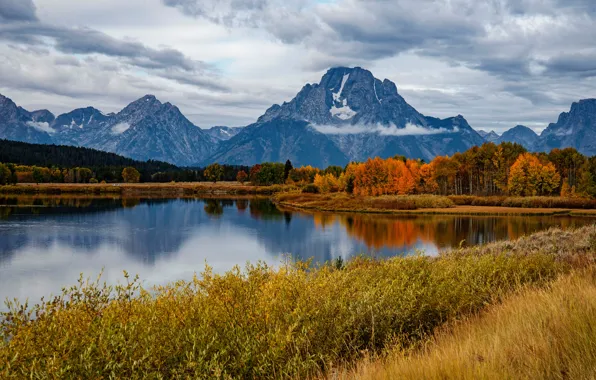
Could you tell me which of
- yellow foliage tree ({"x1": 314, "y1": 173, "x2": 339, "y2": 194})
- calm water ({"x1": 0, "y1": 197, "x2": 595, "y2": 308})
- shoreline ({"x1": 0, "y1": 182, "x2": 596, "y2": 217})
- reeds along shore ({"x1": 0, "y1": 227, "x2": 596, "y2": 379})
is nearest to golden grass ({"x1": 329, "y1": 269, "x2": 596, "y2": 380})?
reeds along shore ({"x1": 0, "y1": 227, "x2": 596, "y2": 379})

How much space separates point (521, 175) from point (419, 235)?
65.2m

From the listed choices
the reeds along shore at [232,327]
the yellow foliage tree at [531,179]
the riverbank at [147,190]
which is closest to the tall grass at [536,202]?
the yellow foliage tree at [531,179]

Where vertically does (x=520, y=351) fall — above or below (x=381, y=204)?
above

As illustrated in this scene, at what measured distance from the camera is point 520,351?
7.27 meters

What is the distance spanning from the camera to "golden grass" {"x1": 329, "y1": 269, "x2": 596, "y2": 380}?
20.3ft

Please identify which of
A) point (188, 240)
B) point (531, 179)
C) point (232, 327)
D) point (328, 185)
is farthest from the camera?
point (328, 185)

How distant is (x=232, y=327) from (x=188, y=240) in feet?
157

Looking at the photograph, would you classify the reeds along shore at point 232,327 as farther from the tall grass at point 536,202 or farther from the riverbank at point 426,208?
the tall grass at point 536,202

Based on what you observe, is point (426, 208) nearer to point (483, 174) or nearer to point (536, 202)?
point (536, 202)

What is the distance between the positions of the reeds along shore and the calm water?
1201 centimetres

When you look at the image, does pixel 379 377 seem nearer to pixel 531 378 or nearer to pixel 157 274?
pixel 531 378

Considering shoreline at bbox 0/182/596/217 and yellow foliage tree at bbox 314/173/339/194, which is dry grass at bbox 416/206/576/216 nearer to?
shoreline at bbox 0/182/596/217

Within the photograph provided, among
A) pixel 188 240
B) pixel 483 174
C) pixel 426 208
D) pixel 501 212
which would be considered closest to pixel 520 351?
pixel 188 240

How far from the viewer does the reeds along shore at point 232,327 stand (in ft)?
24.3
